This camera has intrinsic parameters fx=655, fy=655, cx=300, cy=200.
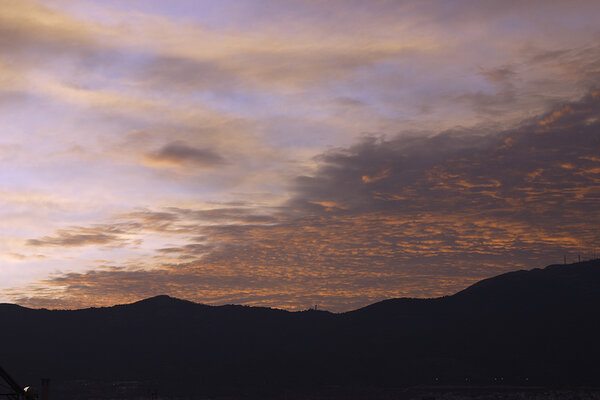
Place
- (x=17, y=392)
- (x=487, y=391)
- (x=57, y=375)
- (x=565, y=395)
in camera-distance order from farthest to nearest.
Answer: (x=57, y=375) → (x=487, y=391) → (x=565, y=395) → (x=17, y=392)

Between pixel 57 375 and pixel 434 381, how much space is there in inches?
4385

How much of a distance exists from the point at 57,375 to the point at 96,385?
21434mm

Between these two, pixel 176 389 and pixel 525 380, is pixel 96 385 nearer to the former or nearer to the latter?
pixel 176 389

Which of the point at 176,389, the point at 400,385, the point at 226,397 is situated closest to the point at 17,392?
the point at 226,397

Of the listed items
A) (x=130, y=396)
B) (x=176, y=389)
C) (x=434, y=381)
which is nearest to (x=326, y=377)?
(x=434, y=381)

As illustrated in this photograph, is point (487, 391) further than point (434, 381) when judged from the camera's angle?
No

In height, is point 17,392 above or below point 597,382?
above

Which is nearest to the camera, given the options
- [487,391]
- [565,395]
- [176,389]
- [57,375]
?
[565,395]

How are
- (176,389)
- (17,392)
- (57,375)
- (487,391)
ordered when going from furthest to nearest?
(57,375)
(176,389)
(487,391)
(17,392)

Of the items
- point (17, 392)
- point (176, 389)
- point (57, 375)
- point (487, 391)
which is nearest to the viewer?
point (17, 392)

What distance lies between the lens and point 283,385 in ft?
609

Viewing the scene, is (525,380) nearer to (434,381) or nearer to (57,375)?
(434,381)

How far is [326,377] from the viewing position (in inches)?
7741

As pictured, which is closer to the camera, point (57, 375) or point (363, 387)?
point (363, 387)
